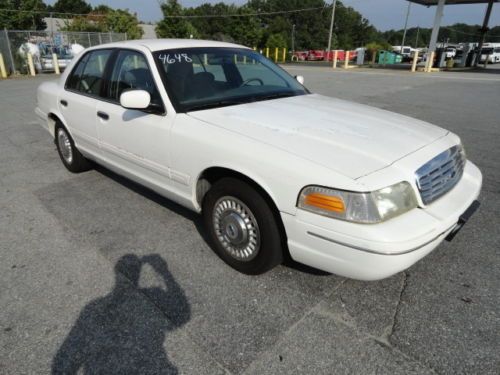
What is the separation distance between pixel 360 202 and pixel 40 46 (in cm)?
2466

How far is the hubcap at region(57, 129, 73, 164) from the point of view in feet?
15.6

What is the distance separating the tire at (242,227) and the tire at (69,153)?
8.51 ft

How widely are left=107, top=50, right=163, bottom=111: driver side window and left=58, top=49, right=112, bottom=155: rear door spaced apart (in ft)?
0.85

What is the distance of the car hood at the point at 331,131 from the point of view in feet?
7.39

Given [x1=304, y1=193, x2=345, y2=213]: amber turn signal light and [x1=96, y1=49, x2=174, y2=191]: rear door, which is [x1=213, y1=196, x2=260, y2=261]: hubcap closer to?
[x1=304, y1=193, x2=345, y2=213]: amber turn signal light

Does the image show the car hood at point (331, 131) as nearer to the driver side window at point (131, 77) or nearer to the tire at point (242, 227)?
the tire at point (242, 227)

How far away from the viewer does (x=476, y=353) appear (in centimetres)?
207

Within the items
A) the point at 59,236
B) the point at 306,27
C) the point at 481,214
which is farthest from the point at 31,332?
the point at 306,27

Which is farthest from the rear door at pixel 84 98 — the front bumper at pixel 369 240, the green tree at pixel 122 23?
the green tree at pixel 122 23

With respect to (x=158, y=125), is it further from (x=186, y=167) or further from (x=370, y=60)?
(x=370, y=60)

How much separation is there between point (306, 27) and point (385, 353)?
3684 inches

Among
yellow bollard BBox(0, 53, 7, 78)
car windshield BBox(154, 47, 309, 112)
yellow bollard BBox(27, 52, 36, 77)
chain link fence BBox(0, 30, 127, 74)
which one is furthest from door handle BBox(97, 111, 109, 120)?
yellow bollard BBox(27, 52, 36, 77)

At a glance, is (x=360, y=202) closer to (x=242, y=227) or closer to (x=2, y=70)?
(x=242, y=227)

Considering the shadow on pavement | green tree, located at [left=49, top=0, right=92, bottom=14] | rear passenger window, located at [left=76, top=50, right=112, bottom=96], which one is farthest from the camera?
green tree, located at [left=49, top=0, right=92, bottom=14]
